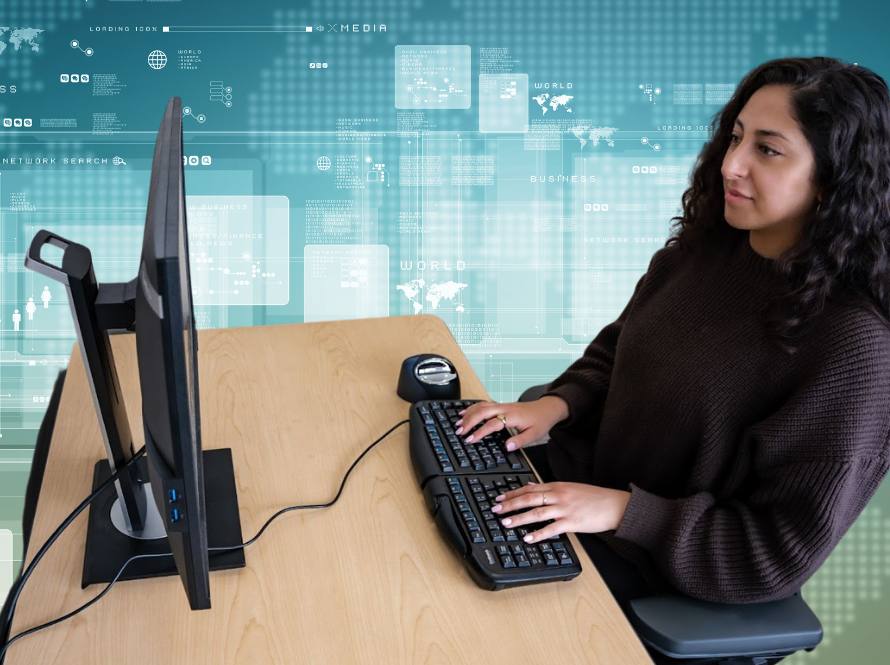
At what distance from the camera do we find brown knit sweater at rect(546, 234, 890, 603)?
1.22 meters

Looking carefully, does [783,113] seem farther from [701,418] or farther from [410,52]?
[410,52]

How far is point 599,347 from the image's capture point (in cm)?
176

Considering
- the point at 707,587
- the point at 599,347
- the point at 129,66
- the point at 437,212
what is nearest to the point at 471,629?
the point at 707,587

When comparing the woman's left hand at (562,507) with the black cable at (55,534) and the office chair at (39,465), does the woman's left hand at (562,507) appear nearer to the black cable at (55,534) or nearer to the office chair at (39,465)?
the black cable at (55,534)

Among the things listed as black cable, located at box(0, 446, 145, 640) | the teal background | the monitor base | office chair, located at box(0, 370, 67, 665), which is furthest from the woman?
the teal background

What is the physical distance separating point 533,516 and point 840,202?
0.60 m

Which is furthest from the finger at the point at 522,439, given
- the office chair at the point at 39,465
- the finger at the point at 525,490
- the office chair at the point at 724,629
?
the office chair at the point at 39,465

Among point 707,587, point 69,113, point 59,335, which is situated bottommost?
point 707,587

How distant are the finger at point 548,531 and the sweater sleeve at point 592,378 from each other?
17.1 inches

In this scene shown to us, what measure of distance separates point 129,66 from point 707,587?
2002 mm

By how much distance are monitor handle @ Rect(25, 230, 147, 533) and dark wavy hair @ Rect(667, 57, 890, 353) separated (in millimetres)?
843

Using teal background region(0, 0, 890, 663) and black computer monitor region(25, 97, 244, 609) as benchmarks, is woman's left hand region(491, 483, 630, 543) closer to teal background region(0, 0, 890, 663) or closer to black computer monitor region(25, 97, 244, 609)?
black computer monitor region(25, 97, 244, 609)

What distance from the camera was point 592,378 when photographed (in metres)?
1.70

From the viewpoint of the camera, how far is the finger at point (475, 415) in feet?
4.68
